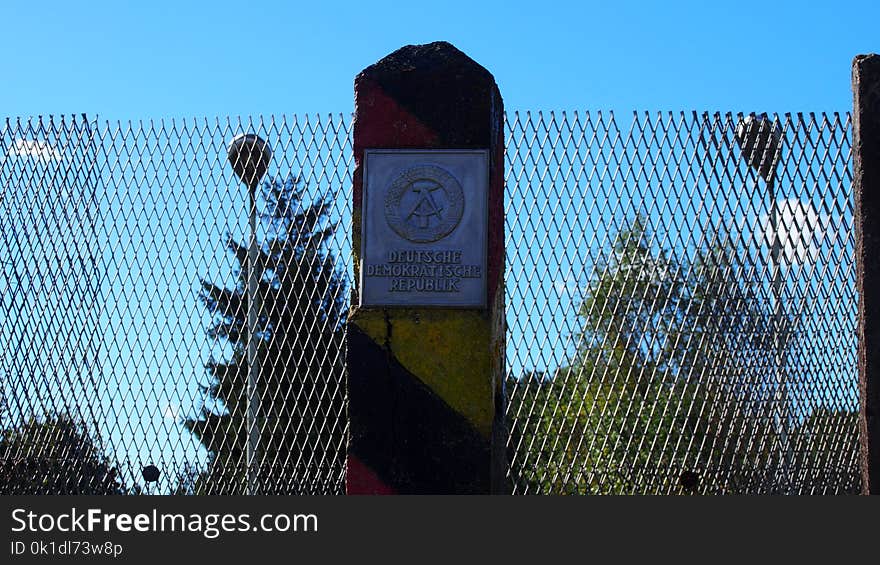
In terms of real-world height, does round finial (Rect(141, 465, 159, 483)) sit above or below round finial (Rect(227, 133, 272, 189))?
below

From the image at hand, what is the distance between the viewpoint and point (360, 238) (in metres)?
4.56

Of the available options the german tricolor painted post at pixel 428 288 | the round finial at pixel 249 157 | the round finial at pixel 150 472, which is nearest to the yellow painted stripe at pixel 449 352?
the german tricolor painted post at pixel 428 288

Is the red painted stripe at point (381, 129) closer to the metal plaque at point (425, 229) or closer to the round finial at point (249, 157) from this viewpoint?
the metal plaque at point (425, 229)

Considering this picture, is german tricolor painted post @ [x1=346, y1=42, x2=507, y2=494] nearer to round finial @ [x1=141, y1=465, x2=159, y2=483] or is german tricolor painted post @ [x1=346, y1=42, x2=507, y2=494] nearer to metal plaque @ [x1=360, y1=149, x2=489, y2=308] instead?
metal plaque @ [x1=360, y1=149, x2=489, y2=308]

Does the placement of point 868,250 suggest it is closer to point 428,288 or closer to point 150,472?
point 428,288

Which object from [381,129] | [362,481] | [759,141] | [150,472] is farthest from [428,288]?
[150,472]

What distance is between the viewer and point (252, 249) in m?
6.40

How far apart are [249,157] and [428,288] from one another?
2.21 meters

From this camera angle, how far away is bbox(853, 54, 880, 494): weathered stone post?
490 centimetres

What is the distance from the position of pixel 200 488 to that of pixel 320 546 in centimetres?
256

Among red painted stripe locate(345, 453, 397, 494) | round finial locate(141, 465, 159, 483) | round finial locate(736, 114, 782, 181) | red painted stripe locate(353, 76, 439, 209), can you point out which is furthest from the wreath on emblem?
round finial locate(141, 465, 159, 483)

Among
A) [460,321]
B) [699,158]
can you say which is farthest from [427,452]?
[699,158]

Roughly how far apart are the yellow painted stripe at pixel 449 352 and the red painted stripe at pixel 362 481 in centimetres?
44

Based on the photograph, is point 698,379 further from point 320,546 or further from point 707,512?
point 320,546
